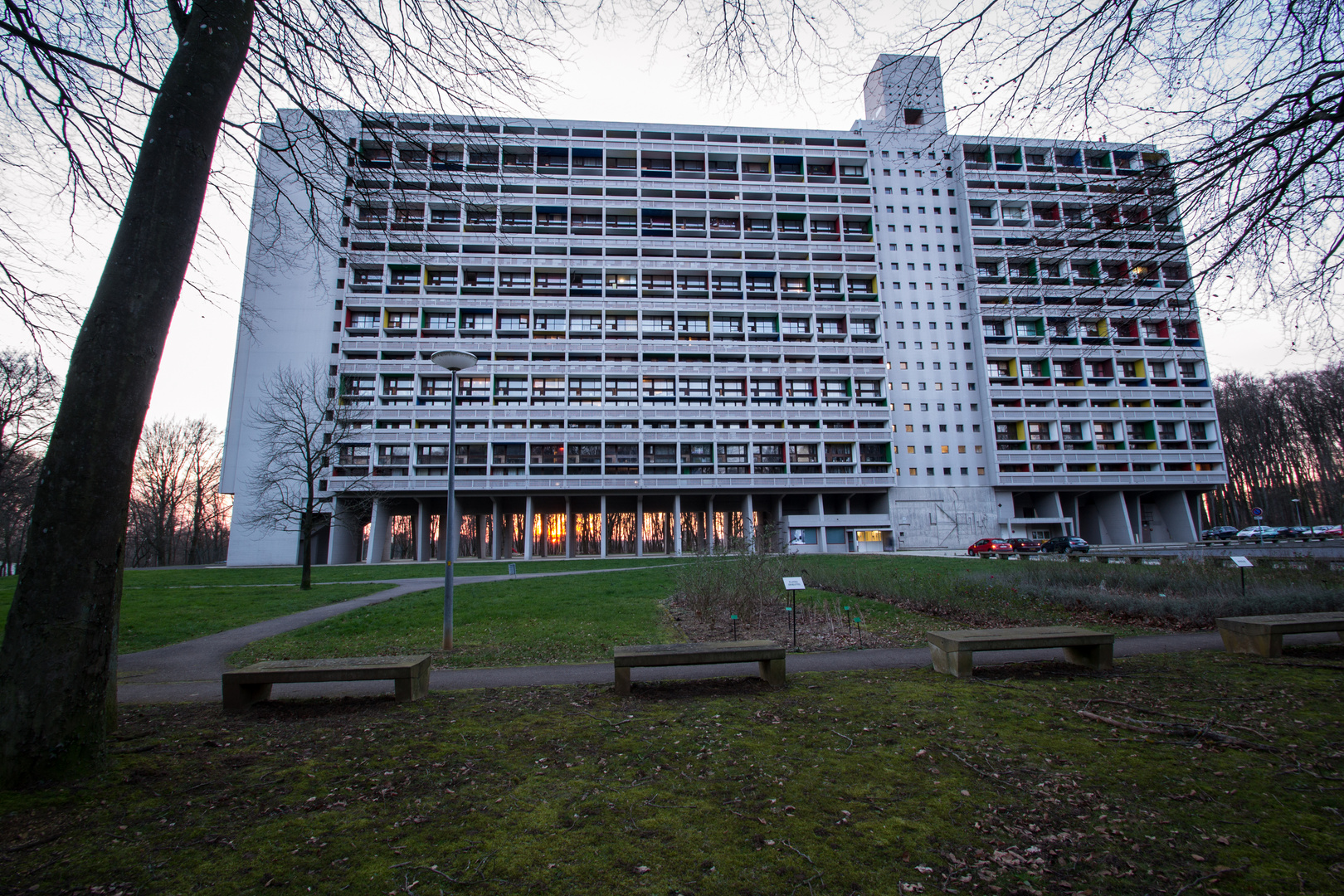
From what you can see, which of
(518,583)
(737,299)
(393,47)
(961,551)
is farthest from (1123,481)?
(393,47)

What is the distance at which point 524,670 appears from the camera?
7.86 metres

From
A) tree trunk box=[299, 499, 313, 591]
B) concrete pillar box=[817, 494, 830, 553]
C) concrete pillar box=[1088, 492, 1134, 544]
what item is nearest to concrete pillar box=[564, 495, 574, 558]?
concrete pillar box=[817, 494, 830, 553]

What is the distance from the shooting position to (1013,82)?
15.6 ft

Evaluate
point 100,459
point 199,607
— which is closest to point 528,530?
point 199,607

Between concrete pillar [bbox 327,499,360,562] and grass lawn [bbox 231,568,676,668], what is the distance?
34976 mm

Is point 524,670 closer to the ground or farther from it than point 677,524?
closer to the ground

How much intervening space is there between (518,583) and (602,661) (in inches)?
616

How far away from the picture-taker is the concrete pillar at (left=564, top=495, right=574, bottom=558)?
165ft

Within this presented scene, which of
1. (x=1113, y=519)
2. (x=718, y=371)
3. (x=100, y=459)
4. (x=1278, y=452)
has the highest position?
(x=718, y=371)

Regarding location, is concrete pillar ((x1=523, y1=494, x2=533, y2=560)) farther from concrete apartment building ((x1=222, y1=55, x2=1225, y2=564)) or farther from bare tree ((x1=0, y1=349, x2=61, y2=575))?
bare tree ((x1=0, y1=349, x2=61, y2=575))

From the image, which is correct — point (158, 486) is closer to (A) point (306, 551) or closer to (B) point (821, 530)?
(A) point (306, 551)

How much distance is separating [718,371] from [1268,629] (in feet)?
149

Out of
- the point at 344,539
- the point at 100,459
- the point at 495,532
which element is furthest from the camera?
the point at 344,539

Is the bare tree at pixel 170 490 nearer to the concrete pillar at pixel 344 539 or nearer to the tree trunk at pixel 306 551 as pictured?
the concrete pillar at pixel 344 539
